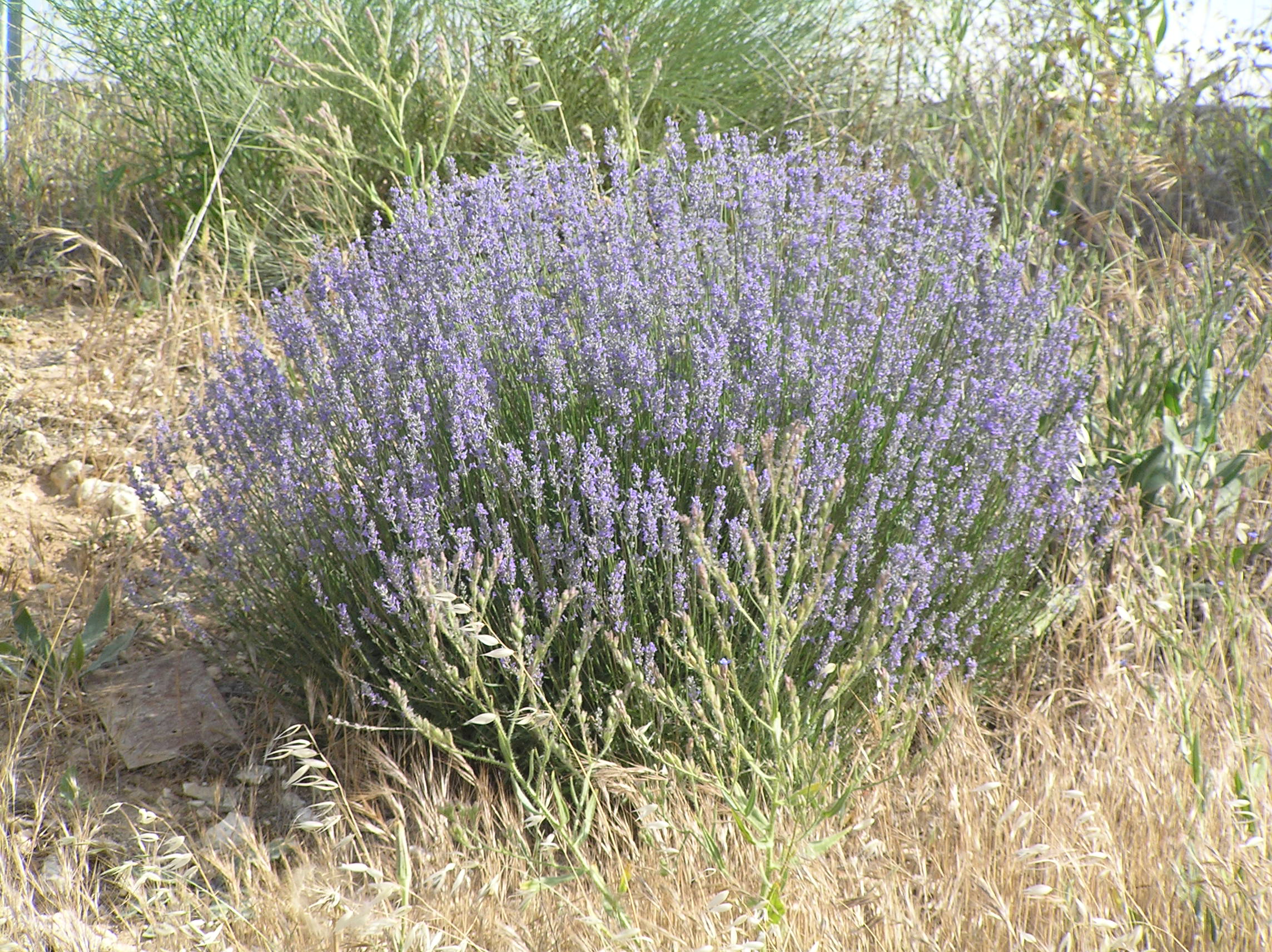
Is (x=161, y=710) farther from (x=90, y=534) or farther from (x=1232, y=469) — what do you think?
(x=1232, y=469)

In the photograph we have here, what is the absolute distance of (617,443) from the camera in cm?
221

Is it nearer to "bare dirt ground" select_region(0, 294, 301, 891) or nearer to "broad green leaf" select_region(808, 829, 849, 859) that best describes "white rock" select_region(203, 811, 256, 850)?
"bare dirt ground" select_region(0, 294, 301, 891)

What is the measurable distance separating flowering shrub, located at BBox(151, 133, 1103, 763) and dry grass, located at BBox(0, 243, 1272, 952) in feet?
0.65

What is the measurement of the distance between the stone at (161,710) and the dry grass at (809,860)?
45mm

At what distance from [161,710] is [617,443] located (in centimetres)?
128

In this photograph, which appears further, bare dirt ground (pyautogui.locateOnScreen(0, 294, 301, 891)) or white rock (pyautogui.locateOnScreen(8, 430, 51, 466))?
white rock (pyautogui.locateOnScreen(8, 430, 51, 466))

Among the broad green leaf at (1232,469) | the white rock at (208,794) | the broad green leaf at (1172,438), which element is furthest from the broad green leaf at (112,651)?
the broad green leaf at (1232,469)

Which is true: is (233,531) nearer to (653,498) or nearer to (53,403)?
(653,498)

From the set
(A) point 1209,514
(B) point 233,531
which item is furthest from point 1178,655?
(B) point 233,531

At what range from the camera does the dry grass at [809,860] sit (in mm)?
1566

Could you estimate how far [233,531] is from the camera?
2336mm

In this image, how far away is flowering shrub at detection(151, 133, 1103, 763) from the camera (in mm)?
2074

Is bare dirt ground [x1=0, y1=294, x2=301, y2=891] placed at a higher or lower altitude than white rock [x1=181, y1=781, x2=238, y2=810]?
higher

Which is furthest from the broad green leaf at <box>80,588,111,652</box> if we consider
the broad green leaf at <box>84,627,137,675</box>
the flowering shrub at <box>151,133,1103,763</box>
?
the flowering shrub at <box>151,133,1103,763</box>
